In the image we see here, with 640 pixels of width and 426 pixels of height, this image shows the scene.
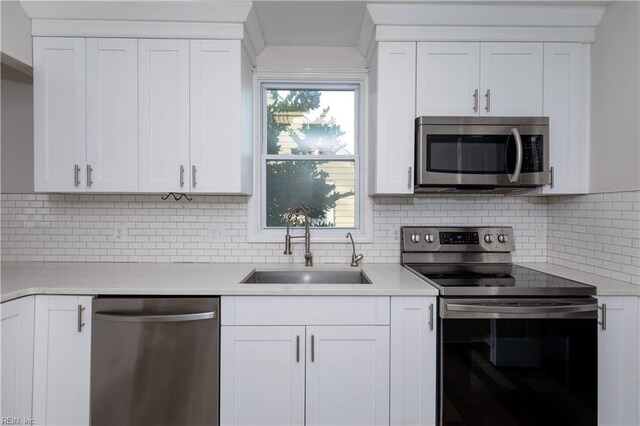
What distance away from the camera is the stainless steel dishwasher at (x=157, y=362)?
66.0 inches

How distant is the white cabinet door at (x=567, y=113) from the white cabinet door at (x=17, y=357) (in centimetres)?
279


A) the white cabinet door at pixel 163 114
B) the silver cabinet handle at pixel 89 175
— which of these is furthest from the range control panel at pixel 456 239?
the silver cabinet handle at pixel 89 175

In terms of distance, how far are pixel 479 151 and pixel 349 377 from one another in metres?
1.40

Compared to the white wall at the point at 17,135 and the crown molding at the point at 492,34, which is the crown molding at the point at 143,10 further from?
the crown molding at the point at 492,34

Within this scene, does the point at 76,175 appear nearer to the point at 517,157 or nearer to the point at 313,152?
the point at 313,152

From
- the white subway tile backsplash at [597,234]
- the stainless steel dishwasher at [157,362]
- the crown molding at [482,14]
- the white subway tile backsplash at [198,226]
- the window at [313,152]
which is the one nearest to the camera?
the stainless steel dishwasher at [157,362]

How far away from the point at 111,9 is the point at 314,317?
2.00 metres

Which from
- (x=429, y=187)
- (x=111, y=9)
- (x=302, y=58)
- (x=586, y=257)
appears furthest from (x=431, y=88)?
(x=111, y=9)

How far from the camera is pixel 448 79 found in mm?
2061

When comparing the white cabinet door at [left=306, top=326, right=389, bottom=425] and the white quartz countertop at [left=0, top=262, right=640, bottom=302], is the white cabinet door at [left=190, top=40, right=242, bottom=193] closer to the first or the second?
the white quartz countertop at [left=0, top=262, right=640, bottom=302]

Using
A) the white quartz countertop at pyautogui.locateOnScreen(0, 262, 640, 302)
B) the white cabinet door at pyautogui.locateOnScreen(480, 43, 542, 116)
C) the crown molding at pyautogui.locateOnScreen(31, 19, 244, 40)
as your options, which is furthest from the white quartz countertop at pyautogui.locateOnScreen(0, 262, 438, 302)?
the crown molding at pyautogui.locateOnScreen(31, 19, 244, 40)

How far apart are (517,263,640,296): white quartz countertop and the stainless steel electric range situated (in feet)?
0.35

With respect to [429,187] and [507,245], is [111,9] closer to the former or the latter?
[429,187]

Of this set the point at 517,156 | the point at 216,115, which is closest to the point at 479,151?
the point at 517,156
